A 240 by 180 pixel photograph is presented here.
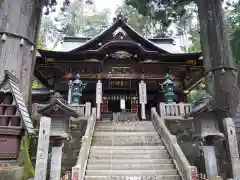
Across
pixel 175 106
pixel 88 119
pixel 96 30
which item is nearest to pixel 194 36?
pixel 96 30

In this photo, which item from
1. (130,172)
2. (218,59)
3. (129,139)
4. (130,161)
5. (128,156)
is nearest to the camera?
(130,172)

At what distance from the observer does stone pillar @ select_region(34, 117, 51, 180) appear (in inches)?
214

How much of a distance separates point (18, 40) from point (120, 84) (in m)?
8.33

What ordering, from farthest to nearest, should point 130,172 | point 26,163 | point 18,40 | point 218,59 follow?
point 218,59, point 18,40, point 130,172, point 26,163

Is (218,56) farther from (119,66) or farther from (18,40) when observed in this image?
Result: (18,40)

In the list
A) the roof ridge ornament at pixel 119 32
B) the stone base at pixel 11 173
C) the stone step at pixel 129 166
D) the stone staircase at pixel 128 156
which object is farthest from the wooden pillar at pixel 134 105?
the stone base at pixel 11 173

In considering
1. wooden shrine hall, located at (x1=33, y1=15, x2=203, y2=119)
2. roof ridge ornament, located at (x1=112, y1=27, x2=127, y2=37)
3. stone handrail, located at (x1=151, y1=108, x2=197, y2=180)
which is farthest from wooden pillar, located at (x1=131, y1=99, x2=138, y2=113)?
stone handrail, located at (x1=151, y1=108, x2=197, y2=180)

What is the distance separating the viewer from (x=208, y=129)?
6754 mm

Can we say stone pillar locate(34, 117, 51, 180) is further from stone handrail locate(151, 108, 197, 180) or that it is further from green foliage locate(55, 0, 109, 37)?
green foliage locate(55, 0, 109, 37)

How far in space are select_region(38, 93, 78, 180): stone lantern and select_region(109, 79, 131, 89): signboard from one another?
8.98 metres

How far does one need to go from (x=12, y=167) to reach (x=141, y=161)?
3978 millimetres

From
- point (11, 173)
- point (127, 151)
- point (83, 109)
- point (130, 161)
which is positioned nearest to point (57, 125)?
point (11, 173)

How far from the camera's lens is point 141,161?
7453 mm

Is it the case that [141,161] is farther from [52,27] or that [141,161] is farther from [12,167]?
[52,27]
